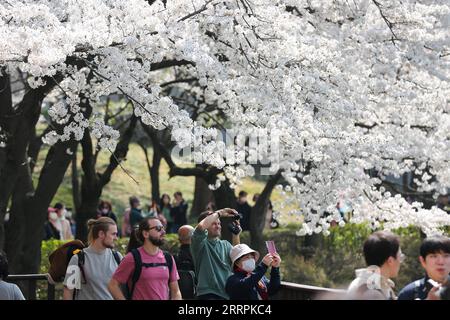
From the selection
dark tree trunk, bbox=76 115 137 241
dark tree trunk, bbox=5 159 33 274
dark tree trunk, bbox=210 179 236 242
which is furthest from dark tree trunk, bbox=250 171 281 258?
dark tree trunk, bbox=5 159 33 274

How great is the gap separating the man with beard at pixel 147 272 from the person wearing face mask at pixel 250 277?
0.49 meters

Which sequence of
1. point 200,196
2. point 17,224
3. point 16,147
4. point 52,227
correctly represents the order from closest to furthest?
point 16,147, point 17,224, point 52,227, point 200,196

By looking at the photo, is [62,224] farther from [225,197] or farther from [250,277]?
[250,277]

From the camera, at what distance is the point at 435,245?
6648mm

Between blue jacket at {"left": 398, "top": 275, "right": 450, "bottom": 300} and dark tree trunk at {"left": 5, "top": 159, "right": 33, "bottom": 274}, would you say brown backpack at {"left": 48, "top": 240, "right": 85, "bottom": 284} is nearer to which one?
blue jacket at {"left": 398, "top": 275, "right": 450, "bottom": 300}

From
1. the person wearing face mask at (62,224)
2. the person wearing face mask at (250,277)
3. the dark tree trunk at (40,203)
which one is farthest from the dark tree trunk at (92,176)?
the person wearing face mask at (250,277)

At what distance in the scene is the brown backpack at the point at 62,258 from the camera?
27.3 feet

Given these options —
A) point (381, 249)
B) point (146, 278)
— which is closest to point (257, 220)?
point (146, 278)

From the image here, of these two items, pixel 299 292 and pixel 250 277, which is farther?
pixel 299 292

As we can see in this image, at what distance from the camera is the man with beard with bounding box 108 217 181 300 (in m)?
7.60

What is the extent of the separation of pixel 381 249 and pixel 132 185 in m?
31.9
